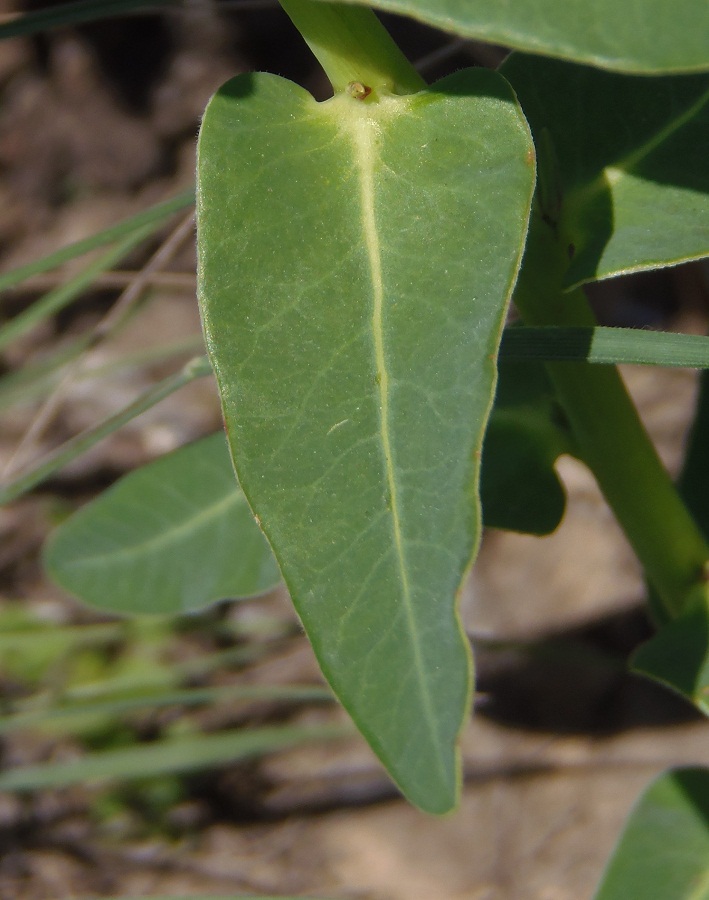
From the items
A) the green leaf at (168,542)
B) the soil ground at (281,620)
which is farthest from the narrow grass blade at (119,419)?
the soil ground at (281,620)

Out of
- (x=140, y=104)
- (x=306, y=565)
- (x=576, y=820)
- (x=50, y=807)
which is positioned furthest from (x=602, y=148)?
(x=50, y=807)

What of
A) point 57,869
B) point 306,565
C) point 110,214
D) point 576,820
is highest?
point 306,565

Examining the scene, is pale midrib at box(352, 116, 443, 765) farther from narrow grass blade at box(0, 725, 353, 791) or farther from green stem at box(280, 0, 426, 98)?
narrow grass blade at box(0, 725, 353, 791)

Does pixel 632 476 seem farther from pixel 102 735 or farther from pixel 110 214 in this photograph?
pixel 110 214

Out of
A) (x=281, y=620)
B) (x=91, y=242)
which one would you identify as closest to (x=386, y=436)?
(x=91, y=242)

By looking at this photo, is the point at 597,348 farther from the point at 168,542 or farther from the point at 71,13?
the point at 168,542

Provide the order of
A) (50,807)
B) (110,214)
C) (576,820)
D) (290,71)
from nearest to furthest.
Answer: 1. (576,820)
2. (50,807)
3. (290,71)
4. (110,214)

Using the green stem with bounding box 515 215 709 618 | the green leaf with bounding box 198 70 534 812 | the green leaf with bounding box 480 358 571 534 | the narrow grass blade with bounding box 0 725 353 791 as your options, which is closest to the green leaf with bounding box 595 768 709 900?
the green stem with bounding box 515 215 709 618
